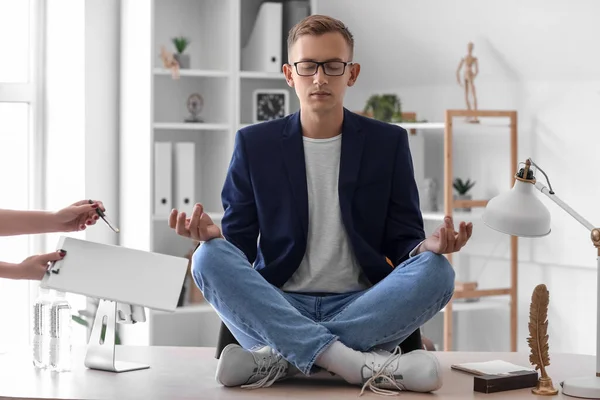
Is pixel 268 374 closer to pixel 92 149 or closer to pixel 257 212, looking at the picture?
pixel 257 212

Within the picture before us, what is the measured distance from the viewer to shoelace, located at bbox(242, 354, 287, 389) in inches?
77.6

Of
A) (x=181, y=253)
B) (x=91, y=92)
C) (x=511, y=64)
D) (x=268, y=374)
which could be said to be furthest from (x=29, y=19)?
(x=268, y=374)

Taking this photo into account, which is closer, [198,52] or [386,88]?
[198,52]

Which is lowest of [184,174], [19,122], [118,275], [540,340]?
[540,340]

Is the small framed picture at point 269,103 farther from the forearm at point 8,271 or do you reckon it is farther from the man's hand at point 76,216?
the forearm at point 8,271

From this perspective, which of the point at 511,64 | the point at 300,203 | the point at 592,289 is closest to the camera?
the point at 300,203

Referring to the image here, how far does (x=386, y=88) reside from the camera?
4215 millimetres

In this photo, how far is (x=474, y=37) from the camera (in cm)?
391

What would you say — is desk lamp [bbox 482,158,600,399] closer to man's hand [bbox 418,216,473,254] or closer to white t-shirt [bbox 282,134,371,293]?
man's hand [bbox 418,216,473,254]

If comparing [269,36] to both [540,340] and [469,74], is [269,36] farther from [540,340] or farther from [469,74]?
[540,340]

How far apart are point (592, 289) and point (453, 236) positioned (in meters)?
1.80

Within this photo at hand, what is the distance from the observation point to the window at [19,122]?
12.5 feet

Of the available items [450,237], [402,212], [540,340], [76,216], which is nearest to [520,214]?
[450,237]

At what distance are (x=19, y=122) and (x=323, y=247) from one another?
2080 millimetres
